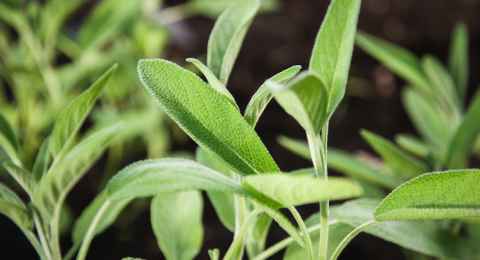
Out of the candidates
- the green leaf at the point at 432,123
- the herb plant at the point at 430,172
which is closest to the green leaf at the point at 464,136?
the herb plant at the point at 430,172

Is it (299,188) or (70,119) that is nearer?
(299,188)

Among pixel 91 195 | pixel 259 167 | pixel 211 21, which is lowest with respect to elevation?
pixel 91 195

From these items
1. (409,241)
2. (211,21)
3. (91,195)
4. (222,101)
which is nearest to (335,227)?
(409,241)

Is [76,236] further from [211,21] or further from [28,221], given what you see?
[211,21]

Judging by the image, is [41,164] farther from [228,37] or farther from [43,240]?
[228,37]

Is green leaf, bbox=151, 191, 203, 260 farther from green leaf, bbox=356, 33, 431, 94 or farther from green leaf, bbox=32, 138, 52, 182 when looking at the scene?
green leaf, bbox=356, 33, 431, 94

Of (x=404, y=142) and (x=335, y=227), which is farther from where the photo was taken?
(x=404, y=142)

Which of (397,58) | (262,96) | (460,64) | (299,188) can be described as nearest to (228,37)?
(262,96)
